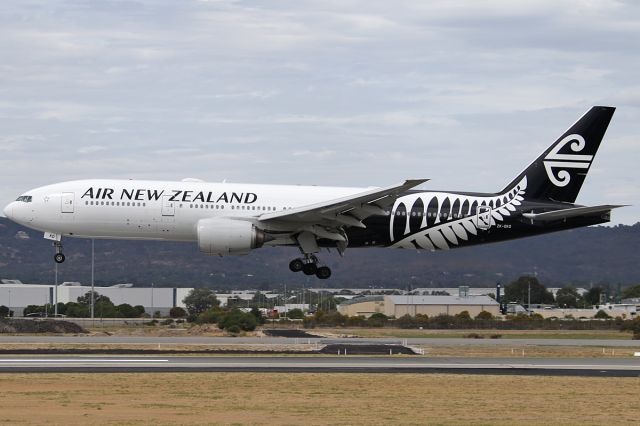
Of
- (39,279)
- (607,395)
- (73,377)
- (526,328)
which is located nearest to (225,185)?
(73,377)

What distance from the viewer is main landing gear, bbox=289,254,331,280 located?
2194 inches

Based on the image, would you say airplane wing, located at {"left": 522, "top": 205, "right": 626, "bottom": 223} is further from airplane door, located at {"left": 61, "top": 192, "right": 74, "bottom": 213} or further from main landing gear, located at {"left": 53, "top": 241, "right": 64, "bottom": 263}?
main landing gear, located at {"left": 53, "top": 241, "right": 64, "bottom": 263}

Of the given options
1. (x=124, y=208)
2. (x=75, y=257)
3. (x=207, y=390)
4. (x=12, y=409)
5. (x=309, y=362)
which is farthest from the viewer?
(x=75, y=257)

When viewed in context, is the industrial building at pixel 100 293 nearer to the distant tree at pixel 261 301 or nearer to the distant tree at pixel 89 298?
the distant tree at pixel 89 298

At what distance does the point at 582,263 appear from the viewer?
113375mm

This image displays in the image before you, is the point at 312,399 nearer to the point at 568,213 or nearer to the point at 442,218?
the point at 442,218

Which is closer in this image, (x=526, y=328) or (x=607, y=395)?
(x=607, y=395)

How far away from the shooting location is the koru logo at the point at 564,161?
58000 mm

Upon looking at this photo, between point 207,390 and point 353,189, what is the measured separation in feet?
65.4

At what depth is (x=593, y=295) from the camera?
379 feet

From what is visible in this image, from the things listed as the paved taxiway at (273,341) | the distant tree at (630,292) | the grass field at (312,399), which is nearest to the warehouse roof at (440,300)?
the distant tree at (630,292)

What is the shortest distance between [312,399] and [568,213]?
77.6ft

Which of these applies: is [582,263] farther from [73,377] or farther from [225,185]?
[73,377]

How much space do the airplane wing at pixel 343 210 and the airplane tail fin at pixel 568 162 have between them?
757 cm
